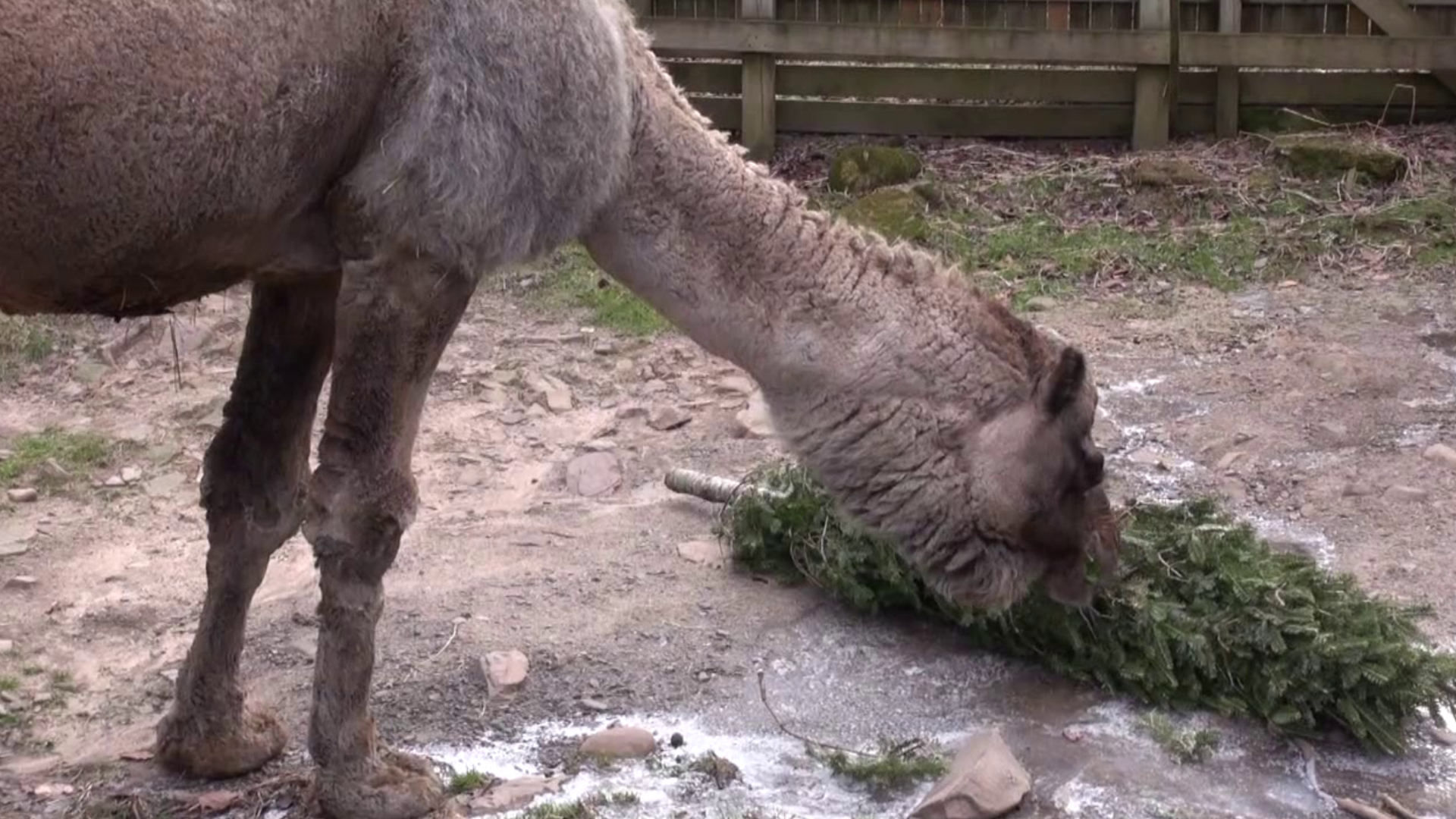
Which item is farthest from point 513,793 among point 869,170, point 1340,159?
point 1340,159

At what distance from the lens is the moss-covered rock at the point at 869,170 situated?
9.92 m

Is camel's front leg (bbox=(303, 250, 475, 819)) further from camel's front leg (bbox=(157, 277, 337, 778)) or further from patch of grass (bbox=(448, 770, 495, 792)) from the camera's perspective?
camel's front leg (bbox=(157, 277, 337, 778))

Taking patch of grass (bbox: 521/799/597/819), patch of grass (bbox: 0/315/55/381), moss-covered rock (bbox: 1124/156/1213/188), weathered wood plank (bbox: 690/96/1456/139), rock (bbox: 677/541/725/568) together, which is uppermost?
weathered wood plank (bbox: 690/96/1456/139)

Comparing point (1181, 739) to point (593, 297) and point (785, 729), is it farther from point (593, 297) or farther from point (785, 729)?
point (593, 297)

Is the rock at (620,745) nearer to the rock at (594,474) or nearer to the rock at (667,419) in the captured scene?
the rock at (594,474)

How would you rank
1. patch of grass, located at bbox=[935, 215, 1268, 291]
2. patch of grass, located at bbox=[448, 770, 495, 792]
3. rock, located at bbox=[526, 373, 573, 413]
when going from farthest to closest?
patch of grass, located at bbox=[935, 215, 1268, 291], rock, located at bbox=[526, 373, 573, 413], patch of grass, located at bbox=[448, 770, 495, 792]

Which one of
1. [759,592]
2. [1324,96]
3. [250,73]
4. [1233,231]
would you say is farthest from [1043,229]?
[250,73]

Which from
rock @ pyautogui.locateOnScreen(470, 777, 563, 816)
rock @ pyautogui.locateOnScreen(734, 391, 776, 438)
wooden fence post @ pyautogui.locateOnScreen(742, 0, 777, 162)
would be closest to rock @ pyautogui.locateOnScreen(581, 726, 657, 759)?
rock @ pyautogui.locateOnScreen(470, 777, 563, 816)

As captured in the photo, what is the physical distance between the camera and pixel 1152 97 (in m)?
10.5

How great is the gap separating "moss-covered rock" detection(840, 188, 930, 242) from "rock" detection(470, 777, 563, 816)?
495 centimetres

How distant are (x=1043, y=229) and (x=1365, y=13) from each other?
265 cm

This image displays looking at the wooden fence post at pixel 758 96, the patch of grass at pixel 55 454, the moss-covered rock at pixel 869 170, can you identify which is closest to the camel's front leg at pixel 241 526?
the patch of grass at pixel 55 454

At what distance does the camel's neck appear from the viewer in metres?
4.34

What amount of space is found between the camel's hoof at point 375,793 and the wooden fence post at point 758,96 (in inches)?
257
